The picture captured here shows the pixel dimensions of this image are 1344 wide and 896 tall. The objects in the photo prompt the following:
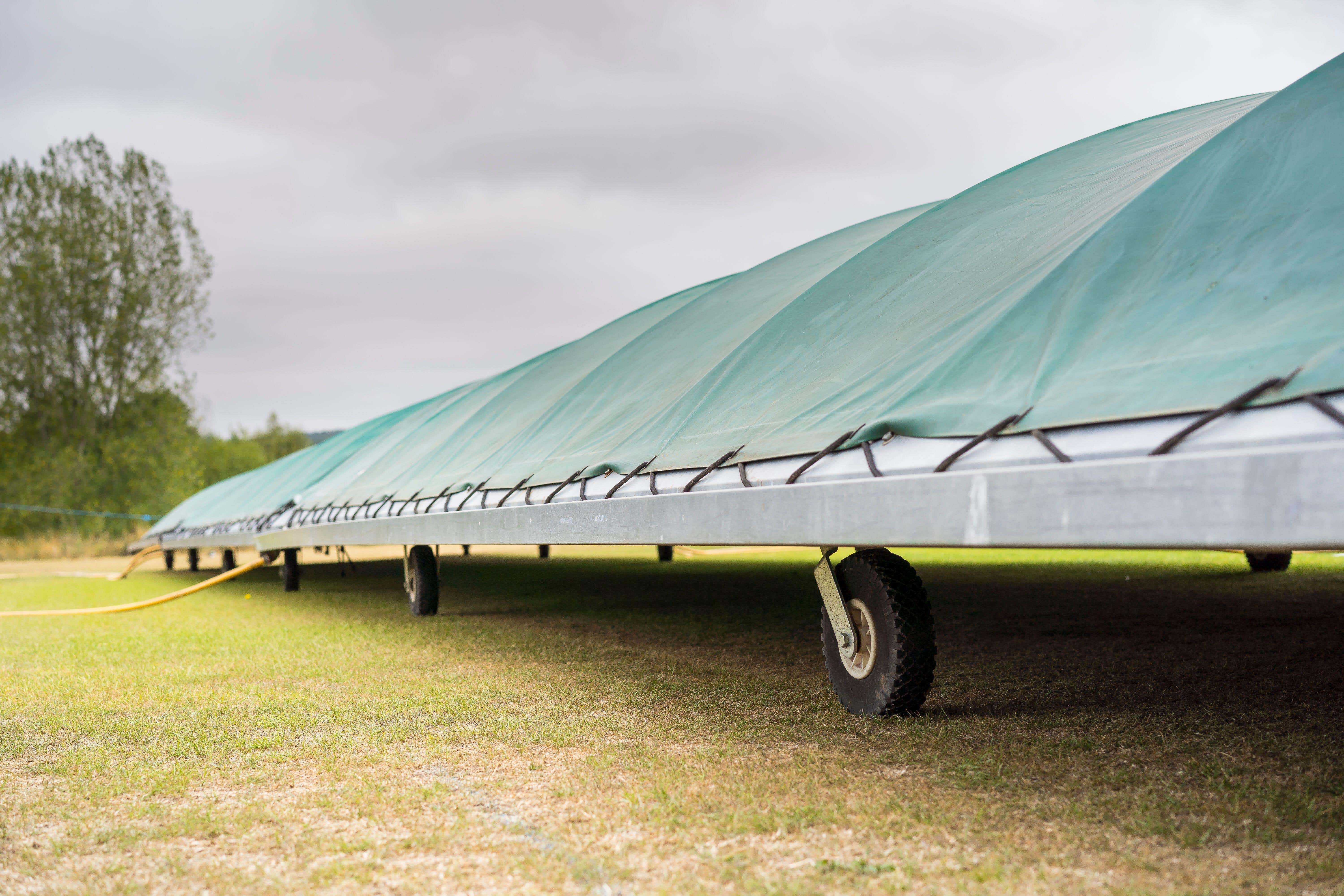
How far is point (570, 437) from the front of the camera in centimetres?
493

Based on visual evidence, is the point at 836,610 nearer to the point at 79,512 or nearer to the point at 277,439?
the point at 79,512

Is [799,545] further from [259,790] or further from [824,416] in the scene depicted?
[259,790]

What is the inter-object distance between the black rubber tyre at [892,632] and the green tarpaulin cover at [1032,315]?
0.44 metres

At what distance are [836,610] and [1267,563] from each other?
23.7 feet

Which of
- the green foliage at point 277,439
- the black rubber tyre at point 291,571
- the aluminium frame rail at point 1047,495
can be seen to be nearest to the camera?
the aluminium frame rail at point 1047,495

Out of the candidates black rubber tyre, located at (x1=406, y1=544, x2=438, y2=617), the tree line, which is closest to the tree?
the tree line

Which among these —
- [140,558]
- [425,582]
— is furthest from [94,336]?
[425,582]

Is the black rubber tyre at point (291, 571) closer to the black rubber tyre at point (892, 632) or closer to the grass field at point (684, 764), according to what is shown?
the grass field at point (684, 764)

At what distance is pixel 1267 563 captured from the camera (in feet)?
27.4

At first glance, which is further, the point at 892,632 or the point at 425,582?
the point at 425,582

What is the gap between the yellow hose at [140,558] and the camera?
1434 cm

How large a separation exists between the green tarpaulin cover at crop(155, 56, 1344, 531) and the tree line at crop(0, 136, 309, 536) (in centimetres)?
2755

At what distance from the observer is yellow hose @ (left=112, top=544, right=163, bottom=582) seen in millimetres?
14341

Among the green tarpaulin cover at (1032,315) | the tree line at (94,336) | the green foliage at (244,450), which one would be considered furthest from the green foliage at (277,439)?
the green tarpaulin cover at (1032,315)
